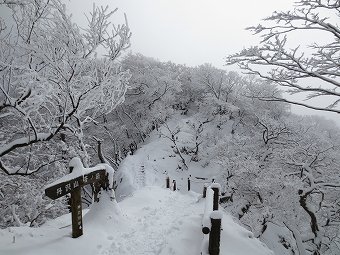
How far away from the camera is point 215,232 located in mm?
4707

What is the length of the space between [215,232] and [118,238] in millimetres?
2664

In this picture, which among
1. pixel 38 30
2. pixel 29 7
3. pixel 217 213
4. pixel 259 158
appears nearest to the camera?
pixel 217 213

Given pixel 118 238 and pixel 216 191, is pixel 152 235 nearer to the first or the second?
pixel 118 238

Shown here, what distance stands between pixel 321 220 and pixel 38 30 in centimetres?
1523

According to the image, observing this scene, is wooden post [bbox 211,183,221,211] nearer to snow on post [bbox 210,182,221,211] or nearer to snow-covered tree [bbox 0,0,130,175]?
snow on post [bbox 210,182,221,211]

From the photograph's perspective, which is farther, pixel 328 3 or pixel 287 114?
pixel 287 114

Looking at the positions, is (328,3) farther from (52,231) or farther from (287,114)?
(287,114)

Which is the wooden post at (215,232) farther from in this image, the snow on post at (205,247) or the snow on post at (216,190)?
the snow on post at (216,190)

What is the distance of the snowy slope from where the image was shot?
4.99 metres

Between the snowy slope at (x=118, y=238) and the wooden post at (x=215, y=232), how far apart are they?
60 centimetres

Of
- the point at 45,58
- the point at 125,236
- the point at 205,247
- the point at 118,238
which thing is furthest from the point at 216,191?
the point at 45,58

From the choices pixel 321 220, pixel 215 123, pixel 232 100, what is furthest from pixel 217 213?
pixel 232 100

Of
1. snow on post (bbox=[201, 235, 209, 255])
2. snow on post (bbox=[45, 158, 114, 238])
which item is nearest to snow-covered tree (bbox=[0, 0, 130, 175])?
snow on post (bbox=[45, 158, 114, 238])

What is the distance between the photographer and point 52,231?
5734 millimetres
